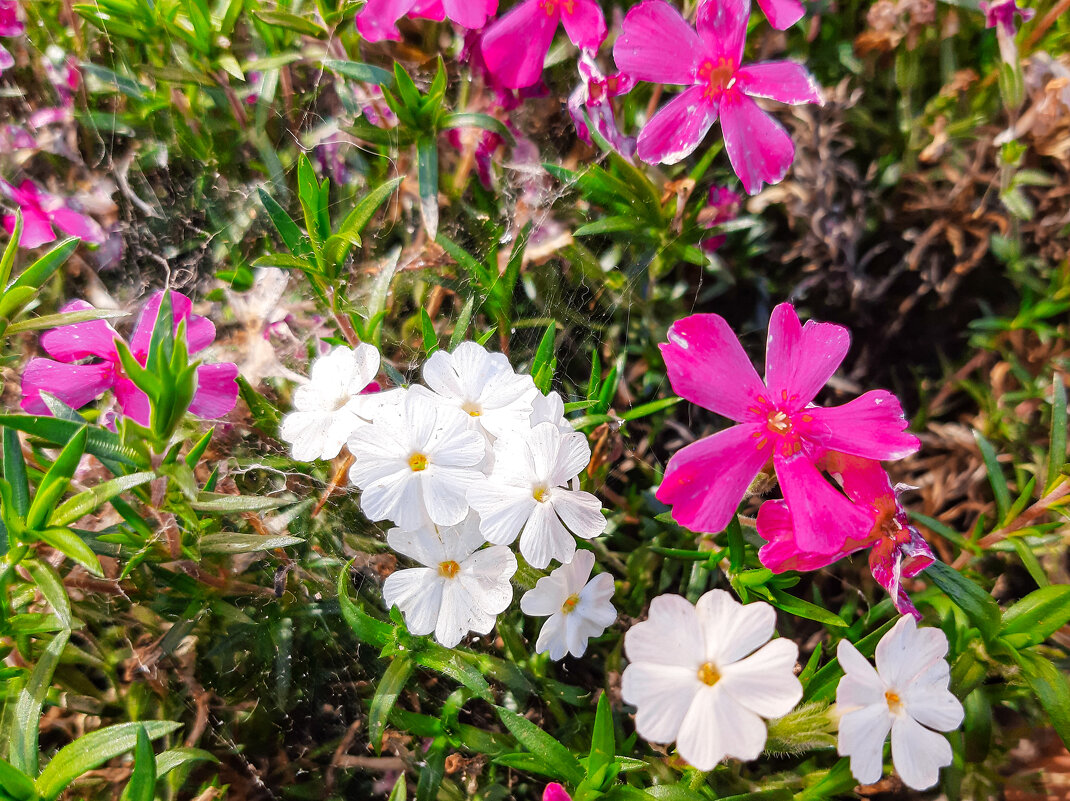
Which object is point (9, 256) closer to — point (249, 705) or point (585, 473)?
point (249, 705)

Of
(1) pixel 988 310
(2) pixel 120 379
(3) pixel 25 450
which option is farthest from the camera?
(1) pixel 988 310

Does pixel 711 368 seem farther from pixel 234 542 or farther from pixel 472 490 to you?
pixel 234 542

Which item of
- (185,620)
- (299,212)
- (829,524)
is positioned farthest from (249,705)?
(829,524)

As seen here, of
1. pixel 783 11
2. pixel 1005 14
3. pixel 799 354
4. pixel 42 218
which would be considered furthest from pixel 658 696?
pixel 1005 14

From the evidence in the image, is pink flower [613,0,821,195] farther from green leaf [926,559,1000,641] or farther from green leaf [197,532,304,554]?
green leaf [197,532,304,554]

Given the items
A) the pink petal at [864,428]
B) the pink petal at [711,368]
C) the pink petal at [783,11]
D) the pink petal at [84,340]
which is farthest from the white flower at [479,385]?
the pink petal at [783,11]

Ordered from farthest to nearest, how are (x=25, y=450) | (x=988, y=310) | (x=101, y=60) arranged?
(x=988, y=310) < (x=101, y=60) < (x=25, y=450)

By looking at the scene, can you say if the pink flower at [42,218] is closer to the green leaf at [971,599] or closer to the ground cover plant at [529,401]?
the ground cover plant at [529,401]
